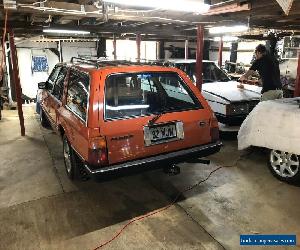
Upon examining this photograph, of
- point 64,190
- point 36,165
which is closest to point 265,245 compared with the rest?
point 64,190

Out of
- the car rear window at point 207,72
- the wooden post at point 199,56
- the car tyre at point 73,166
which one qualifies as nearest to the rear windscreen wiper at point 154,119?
the car tyre at point 73,166

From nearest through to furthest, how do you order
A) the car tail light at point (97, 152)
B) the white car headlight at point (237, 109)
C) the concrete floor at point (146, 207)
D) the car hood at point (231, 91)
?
the concrete floor at point (146, 207)
the car tail light at point (97, 152)
the white car headlight at point (237, 109)
the car hood at point (231, 91)

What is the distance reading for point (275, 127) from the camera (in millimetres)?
4203

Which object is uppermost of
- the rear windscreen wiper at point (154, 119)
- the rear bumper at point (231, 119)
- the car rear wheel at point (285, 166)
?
the rear windscreen wiper at point (154, 119)

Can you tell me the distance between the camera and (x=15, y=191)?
13.8 feet

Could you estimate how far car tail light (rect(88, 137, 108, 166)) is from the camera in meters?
3.18

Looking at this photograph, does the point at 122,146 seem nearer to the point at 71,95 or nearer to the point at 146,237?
the point at 146,237

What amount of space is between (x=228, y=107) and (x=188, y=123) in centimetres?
255

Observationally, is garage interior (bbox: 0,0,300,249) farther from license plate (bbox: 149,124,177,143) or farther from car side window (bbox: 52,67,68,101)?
car side window (bbox: 52,67,68,101)

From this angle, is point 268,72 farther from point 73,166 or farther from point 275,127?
point 73,166

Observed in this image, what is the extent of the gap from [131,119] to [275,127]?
2315mm

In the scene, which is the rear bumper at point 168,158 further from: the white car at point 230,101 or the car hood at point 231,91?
the car hood at point 231,91

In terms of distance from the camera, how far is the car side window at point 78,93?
358 cm

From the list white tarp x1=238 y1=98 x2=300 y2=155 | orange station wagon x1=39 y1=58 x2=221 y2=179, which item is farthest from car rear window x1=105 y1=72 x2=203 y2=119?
white tarp x1=238 y1=98 x2=300 y2=155
